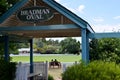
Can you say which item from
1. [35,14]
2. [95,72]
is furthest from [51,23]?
[95,72]

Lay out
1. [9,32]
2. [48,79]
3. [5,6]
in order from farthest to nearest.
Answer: [48,79] → [5,6] → [9,32]

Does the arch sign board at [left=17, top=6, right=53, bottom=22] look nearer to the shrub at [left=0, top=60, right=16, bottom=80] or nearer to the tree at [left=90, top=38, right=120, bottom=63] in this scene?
the shrub at [left=0, top=60, right=16, bottom=80]

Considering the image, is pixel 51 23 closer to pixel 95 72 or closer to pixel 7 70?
pixel 7 70

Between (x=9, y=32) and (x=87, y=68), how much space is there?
605 centimetres

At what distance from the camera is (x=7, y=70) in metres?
14.6

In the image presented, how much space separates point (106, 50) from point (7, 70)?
7677mm

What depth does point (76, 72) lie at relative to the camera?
11734 mm

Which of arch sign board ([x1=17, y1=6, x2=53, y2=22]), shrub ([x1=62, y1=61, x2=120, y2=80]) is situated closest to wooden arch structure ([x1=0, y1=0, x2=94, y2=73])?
arch sign board ([x1=17, y1=6, x2=53, y2=22])

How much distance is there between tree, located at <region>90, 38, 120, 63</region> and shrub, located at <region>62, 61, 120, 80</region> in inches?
297

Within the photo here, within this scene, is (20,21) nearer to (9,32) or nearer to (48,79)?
(9,32)

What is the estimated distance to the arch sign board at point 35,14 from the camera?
1528 centimetres

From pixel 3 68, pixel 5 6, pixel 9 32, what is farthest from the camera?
pixel 5 6

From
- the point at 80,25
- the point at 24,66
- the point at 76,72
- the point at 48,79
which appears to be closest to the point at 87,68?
the point at 76,72

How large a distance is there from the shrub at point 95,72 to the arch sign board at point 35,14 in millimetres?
4092
